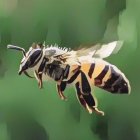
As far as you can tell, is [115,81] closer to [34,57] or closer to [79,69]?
[79,69]

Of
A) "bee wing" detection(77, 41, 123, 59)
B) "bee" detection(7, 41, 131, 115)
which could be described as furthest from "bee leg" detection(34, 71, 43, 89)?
"bee wing" detection(77, 41, 123, 59)

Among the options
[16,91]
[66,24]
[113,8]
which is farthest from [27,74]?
[113,8]

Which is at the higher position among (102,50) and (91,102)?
(102,50)

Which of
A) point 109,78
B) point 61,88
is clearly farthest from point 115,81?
point 61,88

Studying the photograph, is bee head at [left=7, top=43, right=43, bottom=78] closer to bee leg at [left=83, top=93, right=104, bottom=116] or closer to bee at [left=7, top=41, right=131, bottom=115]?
bee at [left=7, top=41, right=131, bottom=115]

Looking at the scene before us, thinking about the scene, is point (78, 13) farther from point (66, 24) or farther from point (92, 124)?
point (92, 124)

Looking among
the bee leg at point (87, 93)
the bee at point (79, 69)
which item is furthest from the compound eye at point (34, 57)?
the bee leg at point (87, 93)
